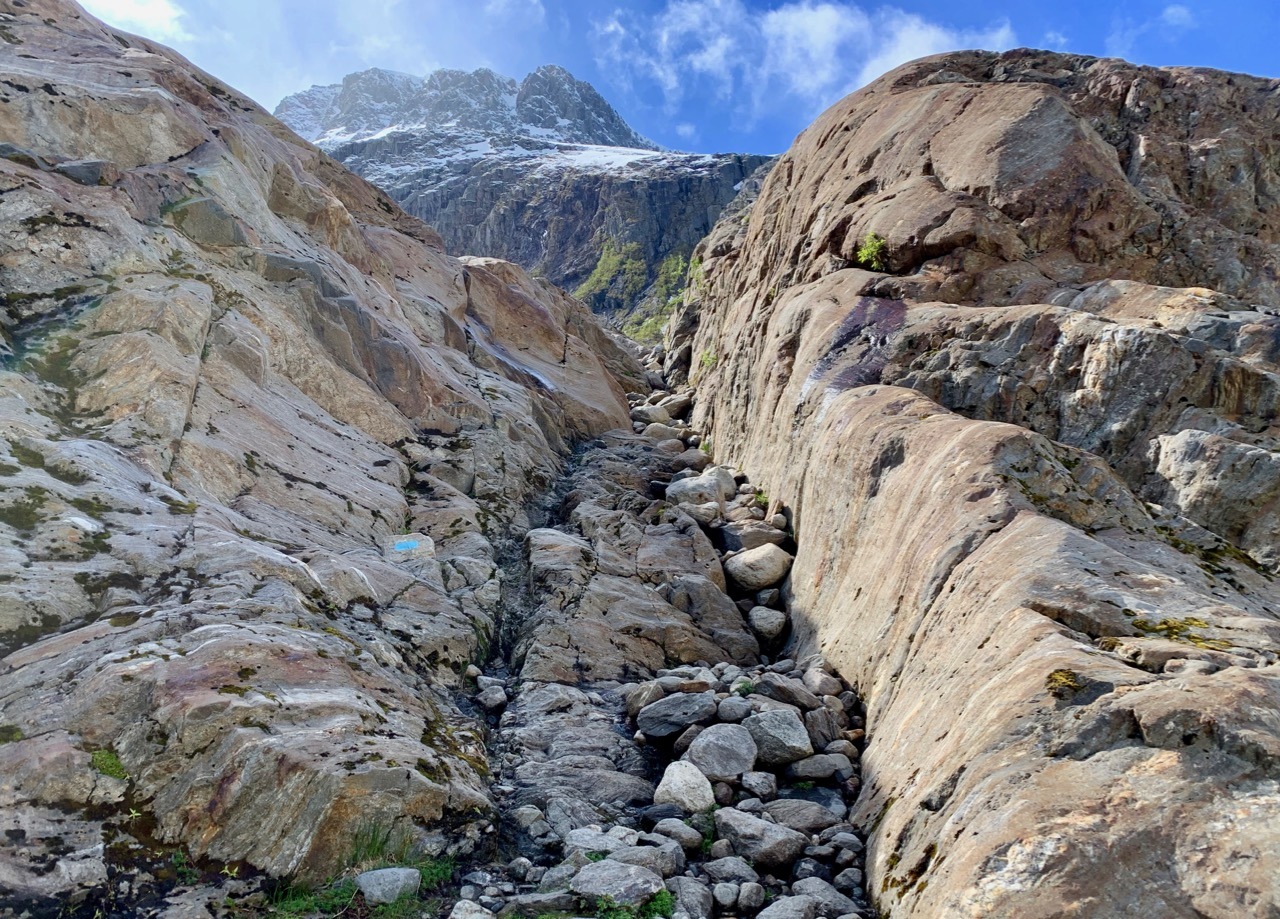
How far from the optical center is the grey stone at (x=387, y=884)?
808 cm

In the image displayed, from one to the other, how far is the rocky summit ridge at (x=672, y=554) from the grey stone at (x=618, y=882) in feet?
0.20

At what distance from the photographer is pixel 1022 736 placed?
7.38 metres

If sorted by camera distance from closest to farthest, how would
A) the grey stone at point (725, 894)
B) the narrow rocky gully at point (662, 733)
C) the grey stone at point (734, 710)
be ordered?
1. the grey stone at point (725, 894)
2. the narrow rocky gully at point (662, 733)
3. the grey stone at point (734, 710)

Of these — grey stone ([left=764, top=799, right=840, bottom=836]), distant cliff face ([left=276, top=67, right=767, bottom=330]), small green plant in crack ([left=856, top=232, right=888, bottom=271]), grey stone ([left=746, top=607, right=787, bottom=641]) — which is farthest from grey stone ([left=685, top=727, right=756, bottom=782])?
distant cliff face ([left=276, top=67, right=767, bottom=330])

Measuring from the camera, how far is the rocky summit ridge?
7.52m

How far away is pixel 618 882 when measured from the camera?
869 centimetres

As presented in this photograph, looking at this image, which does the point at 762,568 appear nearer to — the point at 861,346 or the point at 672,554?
the point at 672,554

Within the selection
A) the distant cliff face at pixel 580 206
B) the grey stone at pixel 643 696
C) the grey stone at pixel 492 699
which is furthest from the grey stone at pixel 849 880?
the distant cliff face at pixel 580 206

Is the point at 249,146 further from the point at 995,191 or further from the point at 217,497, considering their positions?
the point at 995,191

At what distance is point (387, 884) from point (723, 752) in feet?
16.7

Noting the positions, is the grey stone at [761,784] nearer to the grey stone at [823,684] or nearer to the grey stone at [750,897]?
the grey stone at [750,897]

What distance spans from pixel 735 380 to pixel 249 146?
61.0 ft

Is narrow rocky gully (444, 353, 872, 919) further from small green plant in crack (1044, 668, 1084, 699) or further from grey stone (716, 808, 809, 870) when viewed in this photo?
small green plant in crack (1044, 668, 1084, 699)

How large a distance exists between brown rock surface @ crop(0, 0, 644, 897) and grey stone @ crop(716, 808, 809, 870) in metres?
3.26
